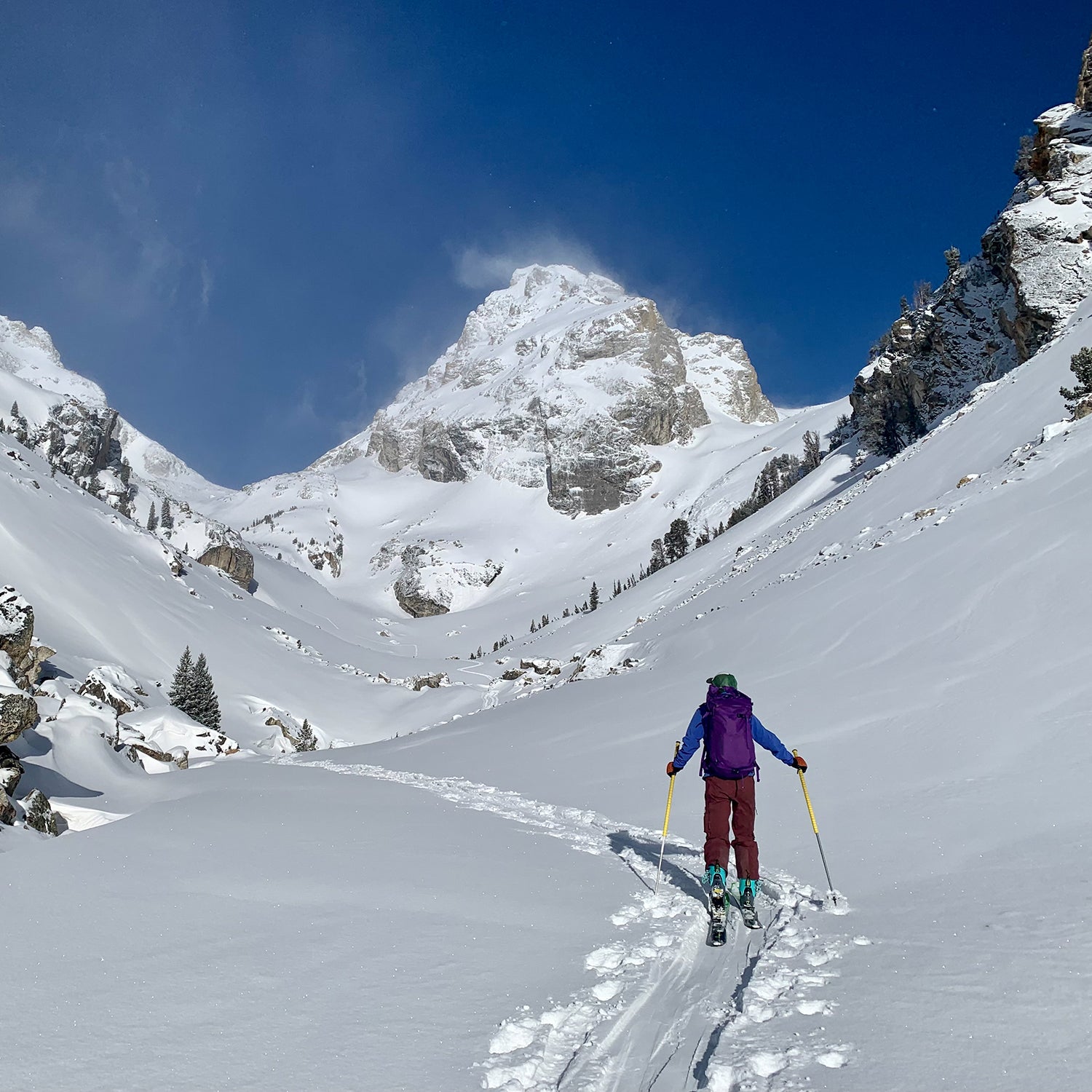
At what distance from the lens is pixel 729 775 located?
6.32 metres

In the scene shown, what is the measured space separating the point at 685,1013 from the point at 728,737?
2.79 m

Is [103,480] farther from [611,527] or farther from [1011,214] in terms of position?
[1011,214]

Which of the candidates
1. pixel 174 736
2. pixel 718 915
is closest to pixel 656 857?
pixel 718 915

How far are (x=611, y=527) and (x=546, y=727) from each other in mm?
139951

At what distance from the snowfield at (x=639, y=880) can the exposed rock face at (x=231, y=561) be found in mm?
82005

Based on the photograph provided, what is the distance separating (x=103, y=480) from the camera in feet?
367

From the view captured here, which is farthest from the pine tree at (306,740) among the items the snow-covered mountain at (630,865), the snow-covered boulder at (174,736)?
the snow-covered mountain at (630,865)

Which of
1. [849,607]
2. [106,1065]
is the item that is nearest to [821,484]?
[849,607]

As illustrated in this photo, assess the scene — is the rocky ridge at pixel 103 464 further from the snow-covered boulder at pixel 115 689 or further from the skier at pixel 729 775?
the skier at pixel 729 775

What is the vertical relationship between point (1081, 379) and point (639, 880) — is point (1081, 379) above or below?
above

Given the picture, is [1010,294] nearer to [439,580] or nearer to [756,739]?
[756,739]

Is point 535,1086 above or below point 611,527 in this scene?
below

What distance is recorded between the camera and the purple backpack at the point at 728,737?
632cm

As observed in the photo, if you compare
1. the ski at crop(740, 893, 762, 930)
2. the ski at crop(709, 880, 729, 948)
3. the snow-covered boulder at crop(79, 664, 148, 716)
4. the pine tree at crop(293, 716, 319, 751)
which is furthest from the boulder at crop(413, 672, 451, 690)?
the ski at crop(709, 880, 729, 948)
